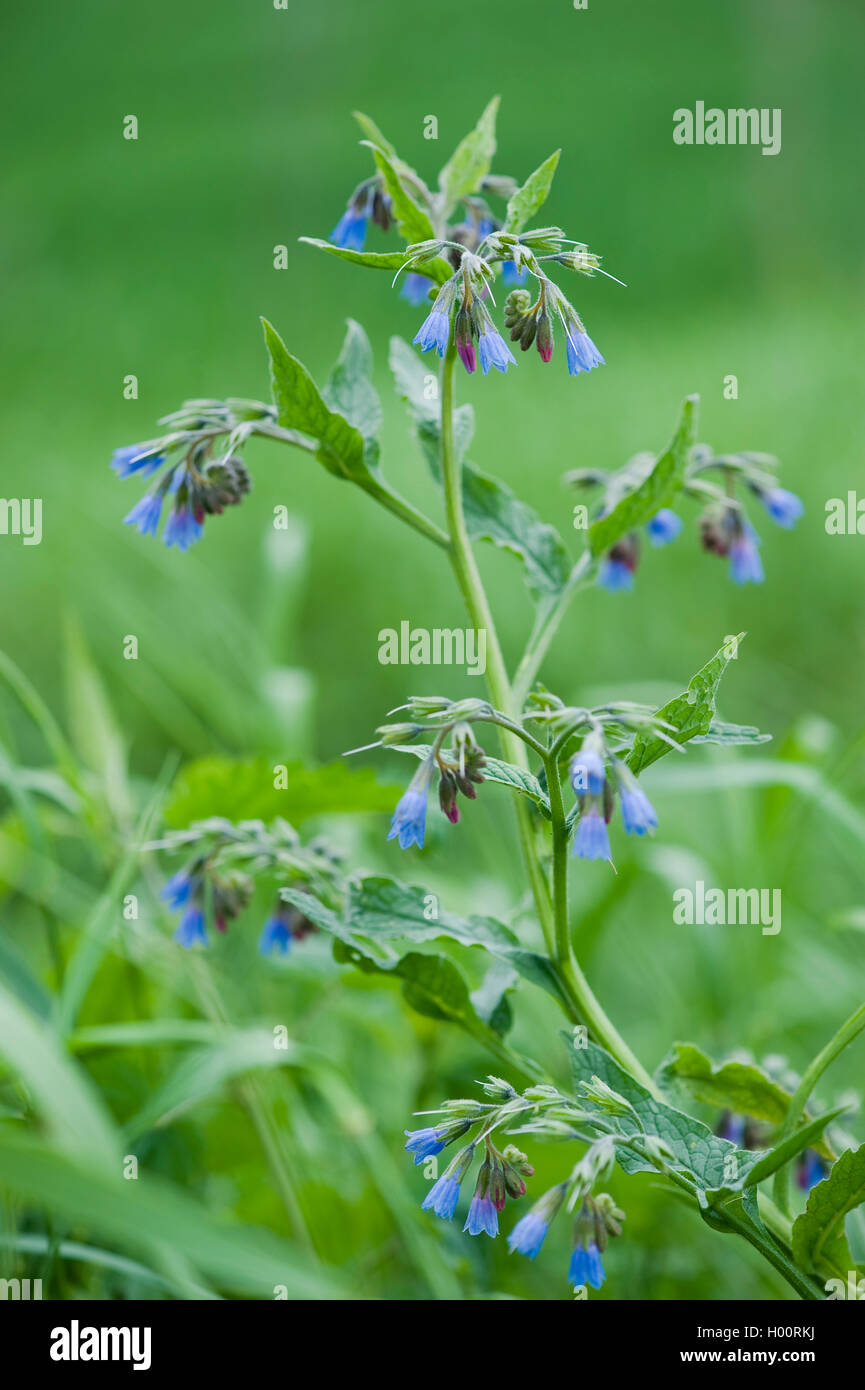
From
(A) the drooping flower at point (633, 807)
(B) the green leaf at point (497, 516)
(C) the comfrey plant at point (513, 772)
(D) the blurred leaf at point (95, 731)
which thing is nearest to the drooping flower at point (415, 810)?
(C) the comfrey plant at point (513, 772)

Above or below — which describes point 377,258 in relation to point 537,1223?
above

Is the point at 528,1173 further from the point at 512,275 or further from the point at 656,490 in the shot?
the point at 512,275

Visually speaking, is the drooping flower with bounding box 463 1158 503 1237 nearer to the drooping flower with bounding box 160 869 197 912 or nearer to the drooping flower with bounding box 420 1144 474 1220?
the drooping flower with bounding box 420 1144 474 1220

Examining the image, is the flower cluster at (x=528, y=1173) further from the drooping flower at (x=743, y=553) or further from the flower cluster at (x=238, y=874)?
the drooping flower at (x=743, y=553)

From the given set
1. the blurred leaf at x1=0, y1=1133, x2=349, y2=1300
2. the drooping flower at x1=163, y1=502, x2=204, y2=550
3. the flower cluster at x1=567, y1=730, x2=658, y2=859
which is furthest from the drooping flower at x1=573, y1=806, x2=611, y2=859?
the drooping flower at x1=163, y1=502, x2=204, y2=550

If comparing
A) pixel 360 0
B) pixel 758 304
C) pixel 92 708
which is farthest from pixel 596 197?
pixel 92 708

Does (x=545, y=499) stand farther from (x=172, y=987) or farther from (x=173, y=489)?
(x=173, y=489)

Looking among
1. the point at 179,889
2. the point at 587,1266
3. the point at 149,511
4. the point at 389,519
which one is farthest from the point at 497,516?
the point at 389,519
